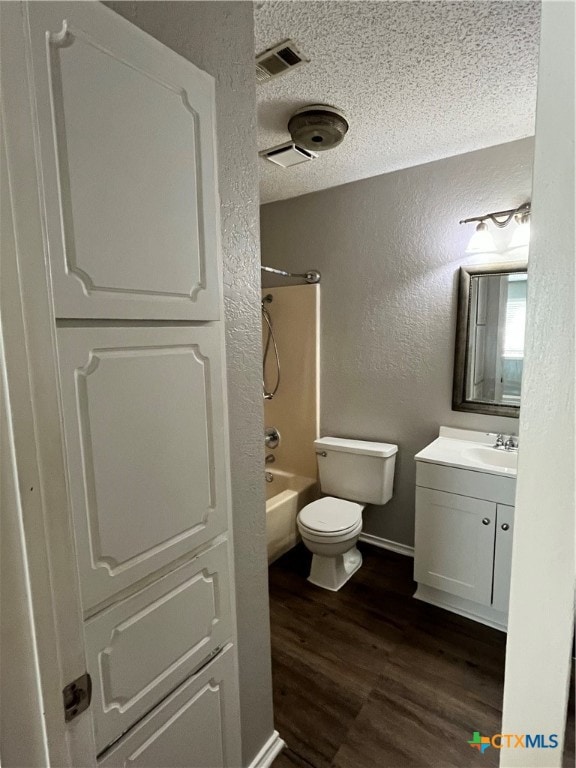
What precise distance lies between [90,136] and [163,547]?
2.81ft

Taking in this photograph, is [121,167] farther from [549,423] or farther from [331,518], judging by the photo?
[331,518]

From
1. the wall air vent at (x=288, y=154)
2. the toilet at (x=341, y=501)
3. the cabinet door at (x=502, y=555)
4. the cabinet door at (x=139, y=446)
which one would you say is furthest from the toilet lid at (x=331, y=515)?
the wall air vent at (x=288, y=154)

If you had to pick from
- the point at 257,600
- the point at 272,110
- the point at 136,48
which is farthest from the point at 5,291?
the point at 272,110

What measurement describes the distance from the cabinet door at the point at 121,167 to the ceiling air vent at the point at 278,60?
55 centimetres

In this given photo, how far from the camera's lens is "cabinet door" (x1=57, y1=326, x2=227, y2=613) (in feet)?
2.41

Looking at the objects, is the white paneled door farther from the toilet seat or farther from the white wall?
the toilet seat

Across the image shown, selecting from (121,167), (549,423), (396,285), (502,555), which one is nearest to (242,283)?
(121,167)

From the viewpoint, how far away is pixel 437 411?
2375 millimetres

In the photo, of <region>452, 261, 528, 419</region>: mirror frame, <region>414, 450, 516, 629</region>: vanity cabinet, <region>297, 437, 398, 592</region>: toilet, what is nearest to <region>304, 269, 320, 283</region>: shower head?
<region>452, 261, 528, 419</region>: mirror frame

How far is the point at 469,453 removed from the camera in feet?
6.95

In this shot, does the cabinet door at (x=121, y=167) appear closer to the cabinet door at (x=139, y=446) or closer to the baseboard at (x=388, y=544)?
the cabinet door at (x=139, y=446)

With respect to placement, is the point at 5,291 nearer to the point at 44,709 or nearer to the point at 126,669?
the point at 44,709

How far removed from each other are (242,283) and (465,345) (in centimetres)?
160

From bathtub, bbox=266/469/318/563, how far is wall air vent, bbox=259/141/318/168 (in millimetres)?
2036
